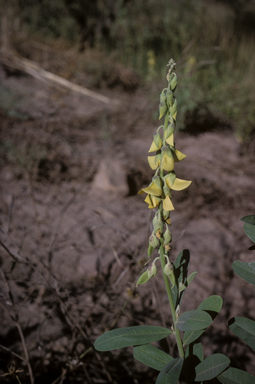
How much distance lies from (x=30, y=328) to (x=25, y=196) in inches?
54.7

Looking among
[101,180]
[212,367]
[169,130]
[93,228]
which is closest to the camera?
[169,130]

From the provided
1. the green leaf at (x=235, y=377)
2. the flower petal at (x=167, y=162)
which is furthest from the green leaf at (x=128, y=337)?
the flower petal at (x=167, y=162)

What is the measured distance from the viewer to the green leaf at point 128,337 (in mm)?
945

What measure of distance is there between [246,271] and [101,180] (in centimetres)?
203

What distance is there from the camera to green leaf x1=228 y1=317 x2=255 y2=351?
3.43 ft

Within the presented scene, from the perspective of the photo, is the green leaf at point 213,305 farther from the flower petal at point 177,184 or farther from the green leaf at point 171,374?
the flower petal at point 177,184

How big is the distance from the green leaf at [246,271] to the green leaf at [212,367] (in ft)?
1.00

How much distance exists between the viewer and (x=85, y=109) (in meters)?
4.27

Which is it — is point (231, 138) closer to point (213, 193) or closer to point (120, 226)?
point (213, 193)

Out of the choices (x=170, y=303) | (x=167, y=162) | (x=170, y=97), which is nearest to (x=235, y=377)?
(x=170, y=303)

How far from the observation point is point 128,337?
3.19 feet

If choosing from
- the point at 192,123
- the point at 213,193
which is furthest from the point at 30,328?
the point at 192,123

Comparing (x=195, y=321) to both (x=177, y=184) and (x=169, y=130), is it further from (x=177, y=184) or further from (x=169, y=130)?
(x=169, y=130)

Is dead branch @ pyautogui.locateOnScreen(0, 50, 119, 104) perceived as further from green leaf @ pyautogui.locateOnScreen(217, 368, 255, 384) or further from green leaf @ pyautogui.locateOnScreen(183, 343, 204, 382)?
green leaf @ pyautogui.locateOnScreen(217, 368, 255, 384)
